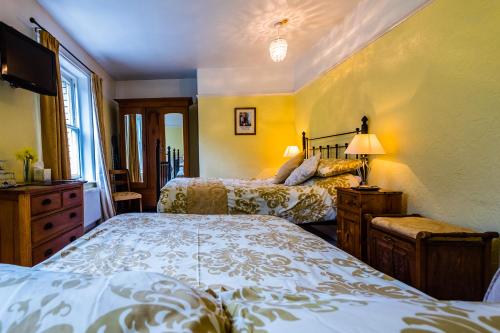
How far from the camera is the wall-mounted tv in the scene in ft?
6.01

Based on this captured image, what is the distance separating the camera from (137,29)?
2.89 m

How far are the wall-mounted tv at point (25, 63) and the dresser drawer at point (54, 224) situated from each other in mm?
1136

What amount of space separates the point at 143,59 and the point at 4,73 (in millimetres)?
2173

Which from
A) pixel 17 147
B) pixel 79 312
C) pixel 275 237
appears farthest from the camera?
pixel 17 147

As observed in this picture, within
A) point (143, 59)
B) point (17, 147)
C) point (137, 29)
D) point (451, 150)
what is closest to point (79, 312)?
point (451, 150)

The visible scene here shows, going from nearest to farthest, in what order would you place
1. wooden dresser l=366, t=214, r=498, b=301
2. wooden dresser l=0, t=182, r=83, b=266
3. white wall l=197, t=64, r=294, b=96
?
1. wooden dresser l=366, t=214, r=498, b=301
2. wooden dresser l=0, t=182, r=83, b=266
3. white wall l=197, t=64, r=294, b=96

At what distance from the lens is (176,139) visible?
4402mm

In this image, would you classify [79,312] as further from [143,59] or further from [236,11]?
[143,59]

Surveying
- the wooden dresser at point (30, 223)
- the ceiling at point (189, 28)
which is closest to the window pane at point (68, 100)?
the ceiling at point (189, 28)

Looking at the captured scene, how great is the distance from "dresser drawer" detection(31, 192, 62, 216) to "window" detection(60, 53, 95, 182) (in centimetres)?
161

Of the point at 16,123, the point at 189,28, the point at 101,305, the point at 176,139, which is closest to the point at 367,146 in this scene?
the point at 101,305

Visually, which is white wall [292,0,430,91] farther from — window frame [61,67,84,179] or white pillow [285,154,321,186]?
window frame [61,67,84,179]

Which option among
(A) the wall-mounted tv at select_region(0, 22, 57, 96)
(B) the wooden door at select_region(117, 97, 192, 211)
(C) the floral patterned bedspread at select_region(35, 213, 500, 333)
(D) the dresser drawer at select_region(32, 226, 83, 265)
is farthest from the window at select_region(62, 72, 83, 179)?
(C) the floral patterned bedspread at select_region(35, 213, 500, 333)

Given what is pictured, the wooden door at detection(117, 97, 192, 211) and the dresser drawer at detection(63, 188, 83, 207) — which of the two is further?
the wooden door at detection(117, 97, 192, 211)
